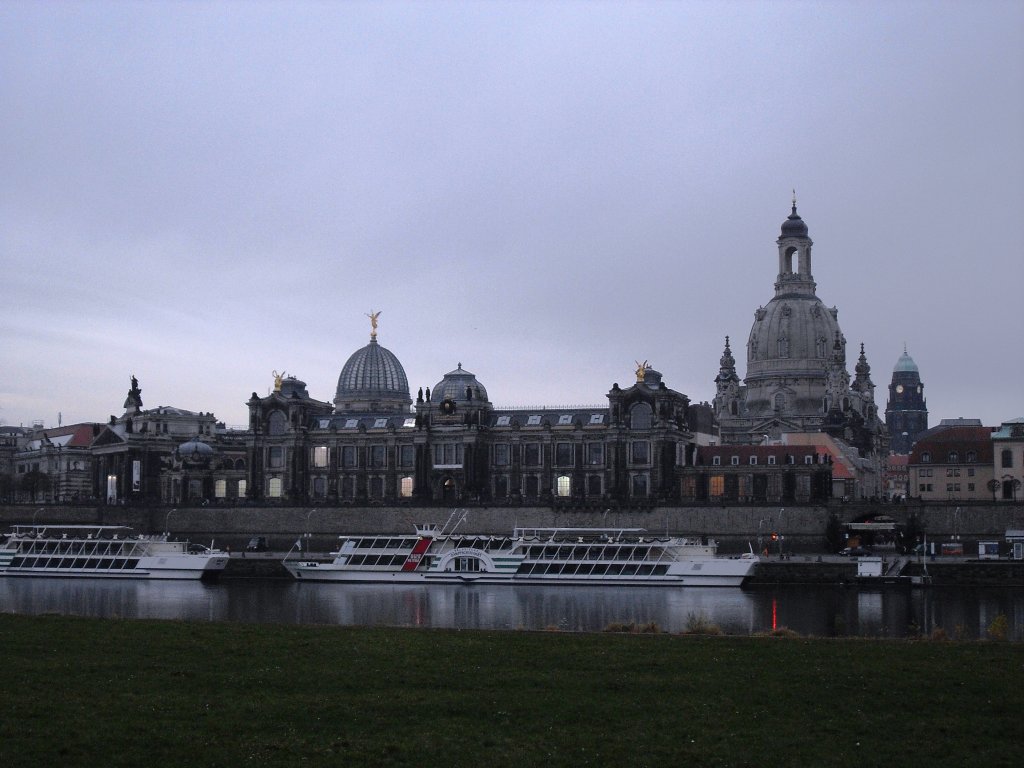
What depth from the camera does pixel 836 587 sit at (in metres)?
81.9

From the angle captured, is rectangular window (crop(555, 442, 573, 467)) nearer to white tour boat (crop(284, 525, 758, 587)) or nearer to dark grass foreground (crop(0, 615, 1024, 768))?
white tour boat (crop(284, 525, 758, 587))

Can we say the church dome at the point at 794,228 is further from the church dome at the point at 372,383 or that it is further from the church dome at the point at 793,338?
the church dome at the point at 372,383

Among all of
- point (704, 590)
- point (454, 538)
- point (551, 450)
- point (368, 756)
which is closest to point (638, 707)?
point (368, 756)

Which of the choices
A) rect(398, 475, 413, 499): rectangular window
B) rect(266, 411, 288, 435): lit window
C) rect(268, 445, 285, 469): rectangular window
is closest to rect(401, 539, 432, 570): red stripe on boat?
rect(398, 475, 413, 499): rectangular window

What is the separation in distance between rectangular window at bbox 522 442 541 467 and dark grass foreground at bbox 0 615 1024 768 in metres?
88.9

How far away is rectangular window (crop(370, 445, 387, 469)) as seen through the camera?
417ft

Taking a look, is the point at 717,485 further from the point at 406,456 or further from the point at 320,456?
the point at 320,456

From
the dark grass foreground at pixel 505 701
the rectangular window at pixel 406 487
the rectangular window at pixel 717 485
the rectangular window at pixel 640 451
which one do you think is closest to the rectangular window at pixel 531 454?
the rectangular window at pixel 640 451

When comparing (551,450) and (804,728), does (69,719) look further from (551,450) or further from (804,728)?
(551,450)

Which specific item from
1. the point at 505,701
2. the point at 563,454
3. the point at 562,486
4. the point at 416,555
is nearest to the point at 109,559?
the point at 416,555

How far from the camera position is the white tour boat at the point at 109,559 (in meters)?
88.8

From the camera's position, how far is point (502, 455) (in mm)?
124188

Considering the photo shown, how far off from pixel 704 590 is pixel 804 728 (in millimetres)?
58621

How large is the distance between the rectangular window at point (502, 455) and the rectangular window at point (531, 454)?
6.13 ft
